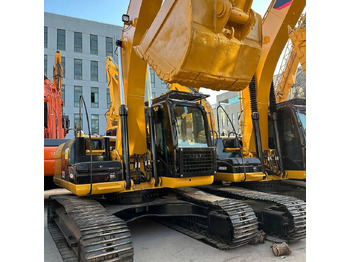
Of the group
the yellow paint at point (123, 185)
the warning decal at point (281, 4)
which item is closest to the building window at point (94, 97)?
the warning decal at point (281, 4)

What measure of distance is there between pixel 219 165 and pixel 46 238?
364 centimetres

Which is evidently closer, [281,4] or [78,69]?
[281,4]

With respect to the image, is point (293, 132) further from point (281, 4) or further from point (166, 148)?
point (166, 148)

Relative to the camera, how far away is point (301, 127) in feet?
20.5

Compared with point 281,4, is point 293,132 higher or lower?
lower

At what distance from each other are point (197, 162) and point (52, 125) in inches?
281

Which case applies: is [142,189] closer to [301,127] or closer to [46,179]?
[301,127]

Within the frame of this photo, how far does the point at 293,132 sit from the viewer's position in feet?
21.1

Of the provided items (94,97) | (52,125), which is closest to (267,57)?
(52,125)

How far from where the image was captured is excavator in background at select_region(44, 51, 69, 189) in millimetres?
7703

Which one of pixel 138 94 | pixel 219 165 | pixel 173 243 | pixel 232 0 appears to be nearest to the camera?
pixel 232 0

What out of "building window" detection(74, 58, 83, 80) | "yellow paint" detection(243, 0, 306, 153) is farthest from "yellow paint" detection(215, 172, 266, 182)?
"building window" detection(74, 58, 83, 80)

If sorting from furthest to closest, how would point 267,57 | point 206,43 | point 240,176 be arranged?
point 267,57 → point 240,176 → point 206,43
